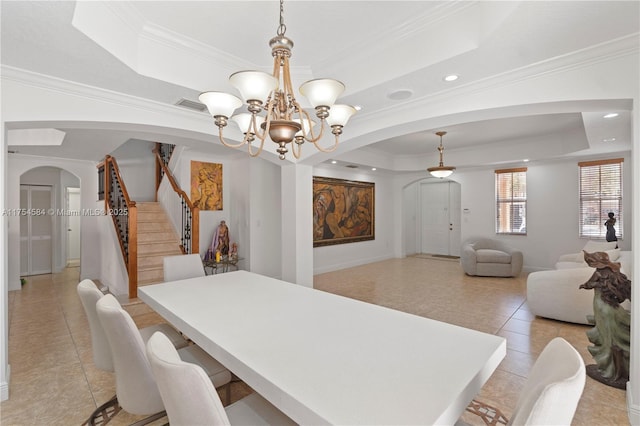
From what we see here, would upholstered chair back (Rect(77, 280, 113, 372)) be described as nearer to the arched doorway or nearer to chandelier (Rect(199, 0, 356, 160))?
chandelier (Rect(199, 0, 356, 160))

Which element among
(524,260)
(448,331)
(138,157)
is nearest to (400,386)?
(448,331)

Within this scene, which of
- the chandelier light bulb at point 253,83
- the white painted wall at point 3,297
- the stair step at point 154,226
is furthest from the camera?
the stair step at point 154,226

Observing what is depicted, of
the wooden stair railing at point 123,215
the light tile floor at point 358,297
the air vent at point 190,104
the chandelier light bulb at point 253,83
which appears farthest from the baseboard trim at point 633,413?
the wooden stair railing at point 123,215

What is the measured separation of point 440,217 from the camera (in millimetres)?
9055

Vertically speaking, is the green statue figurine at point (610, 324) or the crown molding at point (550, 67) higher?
the crown molding at point (550, 67)

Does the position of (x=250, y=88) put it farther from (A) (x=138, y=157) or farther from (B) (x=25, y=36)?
(A) (x=138, y=157)

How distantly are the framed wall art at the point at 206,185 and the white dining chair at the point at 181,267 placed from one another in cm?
271

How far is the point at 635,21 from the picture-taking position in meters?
1.80

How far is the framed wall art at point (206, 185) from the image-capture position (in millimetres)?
5883

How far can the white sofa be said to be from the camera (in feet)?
11.6

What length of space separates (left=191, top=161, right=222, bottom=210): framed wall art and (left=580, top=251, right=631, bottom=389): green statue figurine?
572 centimetres

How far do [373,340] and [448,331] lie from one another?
44 centimetres

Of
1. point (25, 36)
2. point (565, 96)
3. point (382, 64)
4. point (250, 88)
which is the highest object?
point (382, 64)

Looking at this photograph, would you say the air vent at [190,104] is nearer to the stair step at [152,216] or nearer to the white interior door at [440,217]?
the stair step at [152,216]
